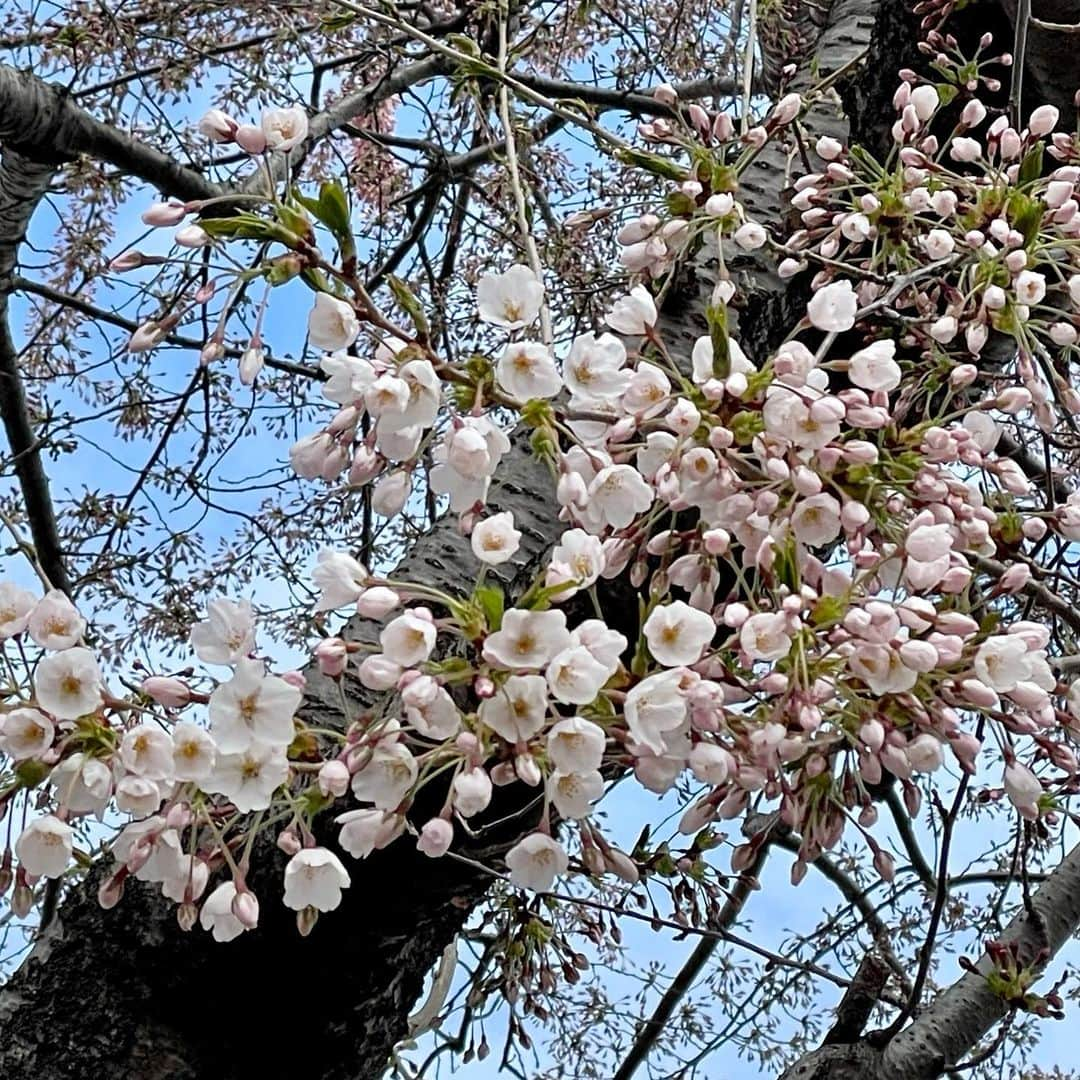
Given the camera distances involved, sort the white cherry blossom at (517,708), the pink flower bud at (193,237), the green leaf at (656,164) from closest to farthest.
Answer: the white cherry blossom at (517,708), the pink flower bud at (193,237), the green leaf at (656,164)

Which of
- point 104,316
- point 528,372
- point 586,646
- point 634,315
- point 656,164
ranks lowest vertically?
point 586,646

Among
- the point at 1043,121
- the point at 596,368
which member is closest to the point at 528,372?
the point at 596,368

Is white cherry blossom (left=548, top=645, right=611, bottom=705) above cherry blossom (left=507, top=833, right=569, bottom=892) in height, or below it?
above

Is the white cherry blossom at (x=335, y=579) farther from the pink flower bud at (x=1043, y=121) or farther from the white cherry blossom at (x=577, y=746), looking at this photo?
the pink flower bud at (x=1043, y=121)

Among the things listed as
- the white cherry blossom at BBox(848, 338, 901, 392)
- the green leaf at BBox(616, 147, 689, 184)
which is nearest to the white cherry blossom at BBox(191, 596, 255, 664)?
the white cherry blossom at BBox(848, 338, 901, 392)

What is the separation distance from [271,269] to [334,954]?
2.13 ft

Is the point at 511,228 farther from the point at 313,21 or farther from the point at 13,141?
the point at 13,141

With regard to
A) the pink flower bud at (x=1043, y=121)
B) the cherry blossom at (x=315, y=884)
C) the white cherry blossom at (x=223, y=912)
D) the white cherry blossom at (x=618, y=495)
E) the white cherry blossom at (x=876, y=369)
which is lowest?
the white cherry blossom at (x=223, y=912)

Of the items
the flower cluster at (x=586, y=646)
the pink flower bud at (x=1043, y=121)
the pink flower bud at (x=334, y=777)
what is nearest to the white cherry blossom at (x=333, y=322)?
the flower cluster at (x=586, y=646)

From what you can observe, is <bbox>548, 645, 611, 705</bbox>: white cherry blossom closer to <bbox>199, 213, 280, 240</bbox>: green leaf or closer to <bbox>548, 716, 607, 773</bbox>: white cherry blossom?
<bbox>548, 716, 607, 773</bbox>: white cherry blossom

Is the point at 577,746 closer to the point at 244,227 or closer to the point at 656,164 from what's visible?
the point at 244,227

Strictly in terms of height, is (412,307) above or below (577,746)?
above

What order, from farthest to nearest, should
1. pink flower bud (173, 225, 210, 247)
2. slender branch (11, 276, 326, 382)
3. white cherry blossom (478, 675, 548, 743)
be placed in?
slender branch (11, 276, 326, 382), pink flower bud (173, 225, 210, 247), white cherry blossom (478, 675, 548, 743)

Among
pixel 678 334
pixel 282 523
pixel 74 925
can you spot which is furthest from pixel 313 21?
pixel 74 925
